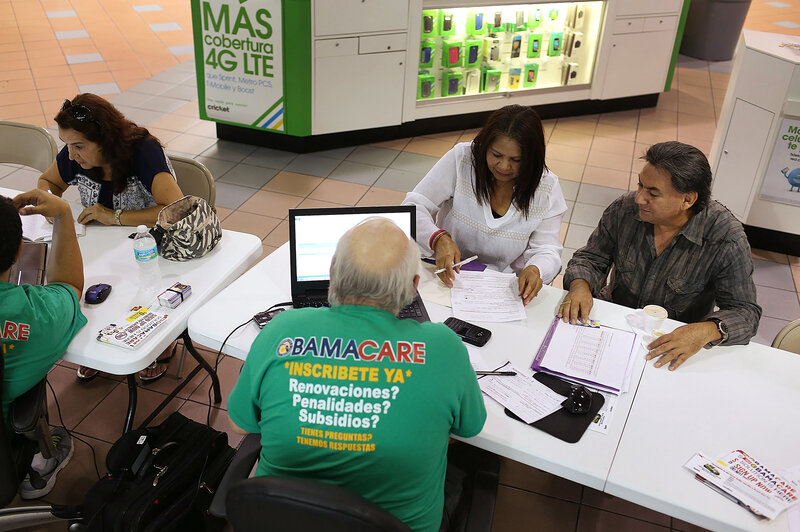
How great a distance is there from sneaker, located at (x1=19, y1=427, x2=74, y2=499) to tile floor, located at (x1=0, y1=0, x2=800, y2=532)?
38 millimetres

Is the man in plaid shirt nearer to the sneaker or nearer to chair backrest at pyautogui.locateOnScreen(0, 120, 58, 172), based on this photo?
the sneaker

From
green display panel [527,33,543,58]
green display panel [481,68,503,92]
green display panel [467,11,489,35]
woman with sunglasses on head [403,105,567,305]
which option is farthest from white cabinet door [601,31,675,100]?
woman with sunglasses on head [403,105,567,305]

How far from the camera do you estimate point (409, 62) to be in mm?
5543

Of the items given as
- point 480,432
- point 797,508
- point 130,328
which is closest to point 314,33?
point 130,328

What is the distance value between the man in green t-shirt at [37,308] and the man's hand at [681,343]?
6.25 feet

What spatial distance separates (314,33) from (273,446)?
4.19m

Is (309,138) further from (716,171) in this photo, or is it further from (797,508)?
(797,508)

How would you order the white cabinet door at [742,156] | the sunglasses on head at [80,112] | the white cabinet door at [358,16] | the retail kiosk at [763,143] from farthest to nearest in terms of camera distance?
the white cabinet door at [358,16]
the white cabinet door at [742,156]
the retail kiosk at [763,143]
the sunglasses on head at [80,112]

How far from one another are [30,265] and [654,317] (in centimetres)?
217

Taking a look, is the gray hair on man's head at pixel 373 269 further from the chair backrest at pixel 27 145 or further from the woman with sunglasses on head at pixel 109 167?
the chair backrest at pixel 27 145

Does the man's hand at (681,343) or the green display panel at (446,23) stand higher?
the green display panel at (446,23)

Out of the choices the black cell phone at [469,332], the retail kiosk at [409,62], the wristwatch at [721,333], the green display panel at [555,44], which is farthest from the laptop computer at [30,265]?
the green display panel at [555,44]

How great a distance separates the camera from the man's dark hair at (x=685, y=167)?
7.41 ft

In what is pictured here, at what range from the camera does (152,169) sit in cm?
277
